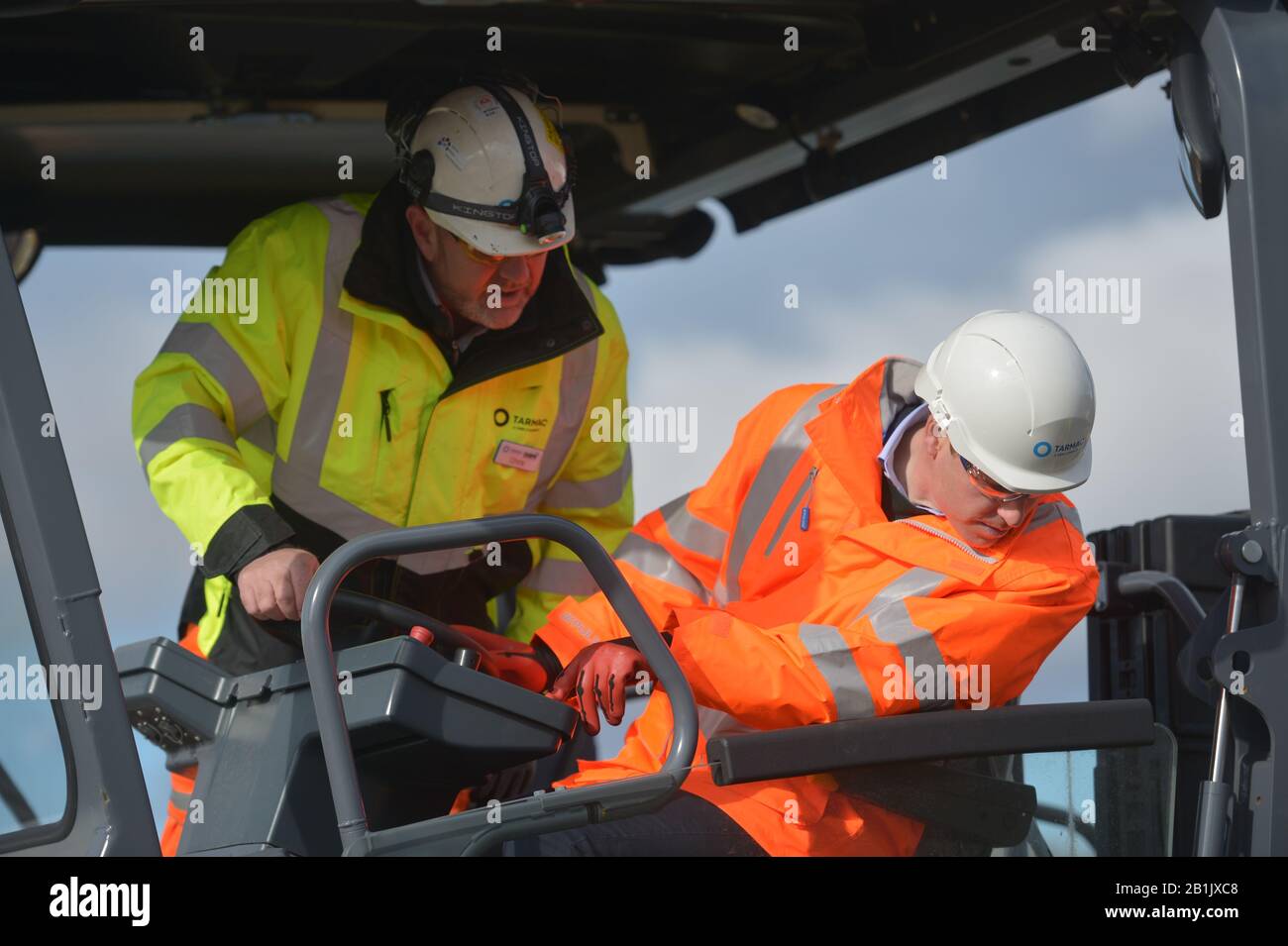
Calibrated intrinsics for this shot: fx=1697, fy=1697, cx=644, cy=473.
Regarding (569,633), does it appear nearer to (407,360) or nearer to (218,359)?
(407,360)

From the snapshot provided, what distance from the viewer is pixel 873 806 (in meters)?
2.58

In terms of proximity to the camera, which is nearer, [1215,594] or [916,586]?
[916,586]

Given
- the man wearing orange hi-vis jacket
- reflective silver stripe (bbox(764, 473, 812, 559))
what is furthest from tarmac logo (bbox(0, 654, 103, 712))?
reflective silver stripe (bbox(764, 473, 812, 559))

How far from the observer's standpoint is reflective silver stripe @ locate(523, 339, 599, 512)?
3416mm

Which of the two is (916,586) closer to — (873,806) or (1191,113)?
(873,806)

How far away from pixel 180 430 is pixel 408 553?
2.84 feet

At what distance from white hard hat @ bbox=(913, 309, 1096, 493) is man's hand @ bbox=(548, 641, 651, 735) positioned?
0.74 m

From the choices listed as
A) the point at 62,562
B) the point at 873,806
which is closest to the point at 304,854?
the point at 62,562
